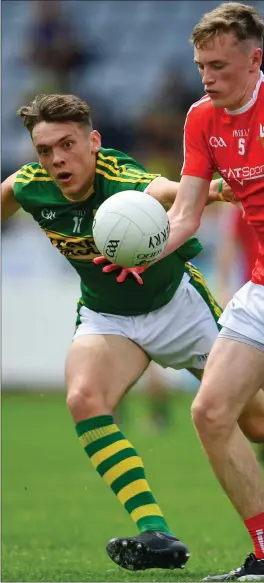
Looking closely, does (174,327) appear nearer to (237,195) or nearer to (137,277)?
(137,277)

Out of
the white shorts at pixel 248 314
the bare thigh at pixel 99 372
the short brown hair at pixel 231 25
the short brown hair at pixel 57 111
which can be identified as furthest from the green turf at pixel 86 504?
the short brown hair at pixel 231 25

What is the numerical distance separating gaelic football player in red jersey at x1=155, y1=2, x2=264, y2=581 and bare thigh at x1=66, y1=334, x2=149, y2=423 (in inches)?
31.8

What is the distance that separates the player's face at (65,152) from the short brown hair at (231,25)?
3.16ft

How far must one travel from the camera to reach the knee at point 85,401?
228 inches

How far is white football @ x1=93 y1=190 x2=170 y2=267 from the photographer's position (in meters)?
5.19

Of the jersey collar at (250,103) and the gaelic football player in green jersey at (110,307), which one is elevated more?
the jersey collar at (250,103)

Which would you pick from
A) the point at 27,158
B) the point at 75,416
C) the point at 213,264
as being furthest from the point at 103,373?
the point at 27,158

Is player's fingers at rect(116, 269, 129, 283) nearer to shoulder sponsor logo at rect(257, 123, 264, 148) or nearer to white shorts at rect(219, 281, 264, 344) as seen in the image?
white shorts at rect(219, 281, 264, 344)

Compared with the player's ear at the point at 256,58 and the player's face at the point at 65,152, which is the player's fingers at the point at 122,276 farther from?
the player's ear at the point at 256,58

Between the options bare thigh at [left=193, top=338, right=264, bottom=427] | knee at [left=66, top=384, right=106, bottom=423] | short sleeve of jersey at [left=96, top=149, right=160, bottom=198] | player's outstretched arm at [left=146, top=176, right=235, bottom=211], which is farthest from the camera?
short sleeve of jersey at [left=96, top=149, right=160, bottom=198]

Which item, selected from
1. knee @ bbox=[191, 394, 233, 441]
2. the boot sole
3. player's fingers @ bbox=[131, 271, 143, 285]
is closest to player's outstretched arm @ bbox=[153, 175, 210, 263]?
player's fingers @ bbox=[131, 271, 143, 285]

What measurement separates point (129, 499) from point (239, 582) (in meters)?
0.89

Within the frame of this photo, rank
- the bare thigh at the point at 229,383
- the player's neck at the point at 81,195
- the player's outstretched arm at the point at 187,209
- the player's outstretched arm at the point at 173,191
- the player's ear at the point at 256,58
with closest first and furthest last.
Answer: the bare thigh at the point at 229,383 < the player's ear at the point at 256,58 < the player's outstretched arm at the point at 187,209 < the player's outstretched arm at the point at 173,191 < the player's neck at the point at 81,195

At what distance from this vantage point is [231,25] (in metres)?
5.11
